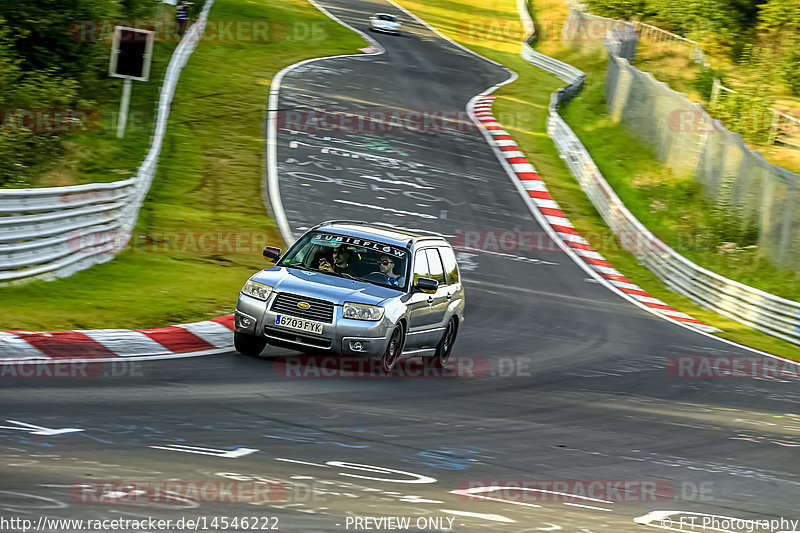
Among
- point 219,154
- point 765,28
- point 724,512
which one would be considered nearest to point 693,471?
point 724,512

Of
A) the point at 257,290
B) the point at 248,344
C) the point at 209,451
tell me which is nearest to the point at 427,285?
the point at 257,290

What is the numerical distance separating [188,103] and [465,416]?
2322cm

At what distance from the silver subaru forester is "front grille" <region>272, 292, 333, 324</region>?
11 mm

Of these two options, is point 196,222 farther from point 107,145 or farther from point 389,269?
point 389,269

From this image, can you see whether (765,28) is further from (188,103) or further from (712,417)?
(712,417)

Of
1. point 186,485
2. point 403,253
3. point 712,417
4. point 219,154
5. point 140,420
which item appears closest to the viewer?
point 186,485

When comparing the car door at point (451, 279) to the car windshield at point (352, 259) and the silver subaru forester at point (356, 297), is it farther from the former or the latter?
the car windshield at point (352, 259)

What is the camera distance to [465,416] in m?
10.1

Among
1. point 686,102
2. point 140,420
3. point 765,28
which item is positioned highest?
point 765,28

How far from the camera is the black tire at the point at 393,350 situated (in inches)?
469

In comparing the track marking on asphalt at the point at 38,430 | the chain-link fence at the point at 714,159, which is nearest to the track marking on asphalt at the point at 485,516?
the track marking on asphalt at the point at 38,430

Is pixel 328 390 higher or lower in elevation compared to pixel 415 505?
lower

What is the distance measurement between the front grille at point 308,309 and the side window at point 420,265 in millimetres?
1520

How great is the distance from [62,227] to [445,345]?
6074 millimetres
